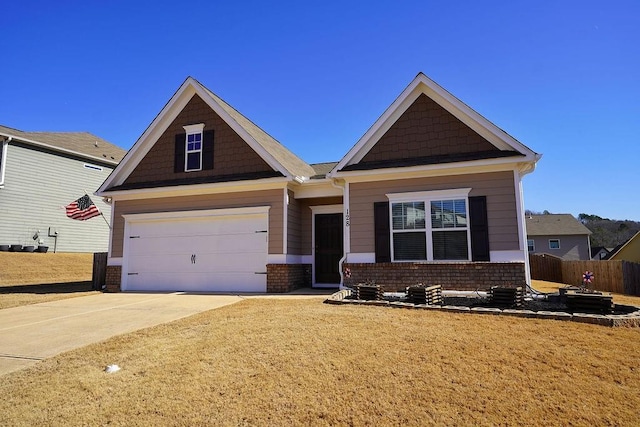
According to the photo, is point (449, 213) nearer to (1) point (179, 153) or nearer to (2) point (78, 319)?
(2) point (78, 319)

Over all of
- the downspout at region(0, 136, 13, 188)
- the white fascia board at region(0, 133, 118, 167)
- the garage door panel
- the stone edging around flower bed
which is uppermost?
the white fascia board at region(0, 133, 118, 167)

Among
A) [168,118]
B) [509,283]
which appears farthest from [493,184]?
[168,118]

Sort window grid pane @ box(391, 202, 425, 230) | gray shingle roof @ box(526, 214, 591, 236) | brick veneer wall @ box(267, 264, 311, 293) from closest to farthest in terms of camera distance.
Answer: window grid pane @ box(391, 202, 425, 230)
brick veneer wall @ box(267, 264, 311, 293)
gray shingle roof @ box(526, 214, 591, 236)

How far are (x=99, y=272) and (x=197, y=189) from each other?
487 cm

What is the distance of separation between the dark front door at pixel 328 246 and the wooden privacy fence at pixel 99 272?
7.51m

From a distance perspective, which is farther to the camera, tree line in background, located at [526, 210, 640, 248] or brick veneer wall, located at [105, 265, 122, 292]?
tree line in background, located at [526, 210, 640, 248]

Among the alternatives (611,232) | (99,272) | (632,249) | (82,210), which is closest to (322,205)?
(99,272)

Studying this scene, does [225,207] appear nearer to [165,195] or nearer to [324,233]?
[165,195]

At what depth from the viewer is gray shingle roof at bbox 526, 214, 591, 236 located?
38.7 meters

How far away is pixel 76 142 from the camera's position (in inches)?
910

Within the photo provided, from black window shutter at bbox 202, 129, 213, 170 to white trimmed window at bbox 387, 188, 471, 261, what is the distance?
6197 mm

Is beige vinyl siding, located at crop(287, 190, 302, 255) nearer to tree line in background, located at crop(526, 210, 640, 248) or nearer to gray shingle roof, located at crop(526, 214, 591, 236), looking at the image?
gray shingle roof, located at crop(526, 214, 591, 236)

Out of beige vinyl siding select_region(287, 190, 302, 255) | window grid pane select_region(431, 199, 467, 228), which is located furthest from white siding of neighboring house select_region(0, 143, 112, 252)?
window grid pane select_region(431, 199, 467, 228)

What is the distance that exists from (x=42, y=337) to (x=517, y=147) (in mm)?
10597
